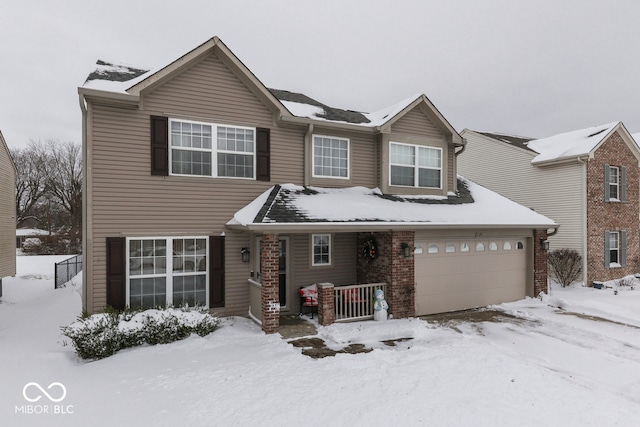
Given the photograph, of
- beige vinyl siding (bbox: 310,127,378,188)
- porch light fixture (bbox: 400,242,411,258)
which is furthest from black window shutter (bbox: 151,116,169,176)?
porch light fixture (bbox: 400,242,411,258)

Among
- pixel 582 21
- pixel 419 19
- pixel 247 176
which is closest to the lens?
pixel 247 176

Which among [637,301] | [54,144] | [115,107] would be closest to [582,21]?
[637,301]

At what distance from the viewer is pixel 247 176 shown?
977cm

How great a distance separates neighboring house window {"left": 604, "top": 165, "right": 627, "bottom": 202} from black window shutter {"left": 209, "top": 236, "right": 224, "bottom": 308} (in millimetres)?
17607

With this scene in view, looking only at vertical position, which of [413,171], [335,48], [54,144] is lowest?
[413,171]

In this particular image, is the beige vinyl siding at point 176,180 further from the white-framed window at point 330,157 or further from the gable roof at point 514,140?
the gable roof at point 514,140

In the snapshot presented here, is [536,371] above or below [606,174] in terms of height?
below

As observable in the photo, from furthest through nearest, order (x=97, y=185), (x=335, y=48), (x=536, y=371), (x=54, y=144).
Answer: (x=54, y=144)
(x=335, y=48)
(x=97, y=185)
(x=536, y=371)

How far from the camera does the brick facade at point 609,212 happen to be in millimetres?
15234

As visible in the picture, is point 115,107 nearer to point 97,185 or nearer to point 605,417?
point 97,185

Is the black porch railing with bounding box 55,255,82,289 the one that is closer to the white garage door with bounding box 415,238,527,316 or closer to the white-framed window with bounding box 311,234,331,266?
the white-framed window with bounding box 311,234,331,266

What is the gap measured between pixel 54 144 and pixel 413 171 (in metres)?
48.9

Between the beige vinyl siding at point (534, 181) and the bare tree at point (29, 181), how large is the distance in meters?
46.8

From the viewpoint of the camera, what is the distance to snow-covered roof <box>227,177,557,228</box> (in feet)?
28.5
